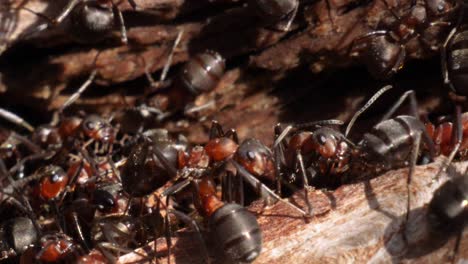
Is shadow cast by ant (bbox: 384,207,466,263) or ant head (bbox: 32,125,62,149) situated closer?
shadow cast by ant (bbox: 384,207,466,263)

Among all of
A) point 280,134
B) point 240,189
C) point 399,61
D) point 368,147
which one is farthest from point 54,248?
point 399,61

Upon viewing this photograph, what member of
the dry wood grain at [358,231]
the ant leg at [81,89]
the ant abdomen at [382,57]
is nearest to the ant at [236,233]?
the dry wood grain at [358,231]

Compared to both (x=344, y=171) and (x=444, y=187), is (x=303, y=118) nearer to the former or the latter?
(x=344, y=171)

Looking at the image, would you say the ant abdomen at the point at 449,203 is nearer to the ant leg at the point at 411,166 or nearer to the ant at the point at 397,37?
the ant leg at the point at 411,166

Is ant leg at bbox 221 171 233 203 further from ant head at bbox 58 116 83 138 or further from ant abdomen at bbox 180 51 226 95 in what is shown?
ant head at bbox 58 116 83 138

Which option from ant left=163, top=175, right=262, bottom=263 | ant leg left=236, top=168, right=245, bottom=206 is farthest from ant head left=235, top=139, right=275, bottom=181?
ant left=163, top=175, right=262, bottom=263
